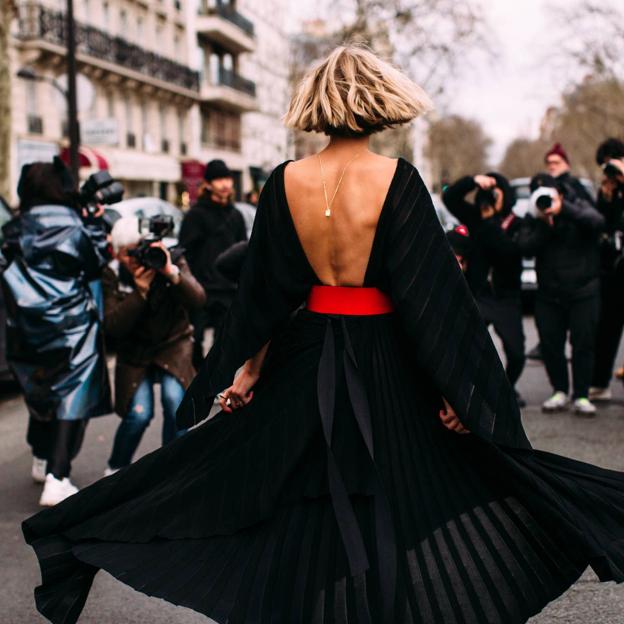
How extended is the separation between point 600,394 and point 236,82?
163 ft

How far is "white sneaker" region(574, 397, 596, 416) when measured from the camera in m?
7.39

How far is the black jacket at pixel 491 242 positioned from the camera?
7.28 meters

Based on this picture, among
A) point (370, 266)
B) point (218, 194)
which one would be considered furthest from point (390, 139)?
point (370, 266)

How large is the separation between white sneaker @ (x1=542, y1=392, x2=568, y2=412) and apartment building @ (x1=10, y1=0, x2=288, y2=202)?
2151 centimetres

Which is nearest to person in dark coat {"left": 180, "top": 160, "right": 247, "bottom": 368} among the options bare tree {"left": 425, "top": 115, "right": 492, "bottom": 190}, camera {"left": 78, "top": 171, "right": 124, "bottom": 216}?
camera {"left": 78, "top": 171, "right": 124, "bottom": 216}

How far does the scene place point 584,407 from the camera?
292 inches

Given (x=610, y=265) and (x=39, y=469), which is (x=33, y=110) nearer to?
(x=610, y=265)

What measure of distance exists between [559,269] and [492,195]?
73 cm

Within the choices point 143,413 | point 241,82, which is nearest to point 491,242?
point 143,413

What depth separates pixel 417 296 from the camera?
2.94 meters

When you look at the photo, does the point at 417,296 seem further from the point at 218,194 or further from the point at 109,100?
the point at 109,100

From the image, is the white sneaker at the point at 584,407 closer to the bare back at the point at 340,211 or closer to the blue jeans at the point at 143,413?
the blue jeans at the point at 143,413

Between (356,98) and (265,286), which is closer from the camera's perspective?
(356,98)

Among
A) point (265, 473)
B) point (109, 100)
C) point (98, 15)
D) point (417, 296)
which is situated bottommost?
point (265, 473)
